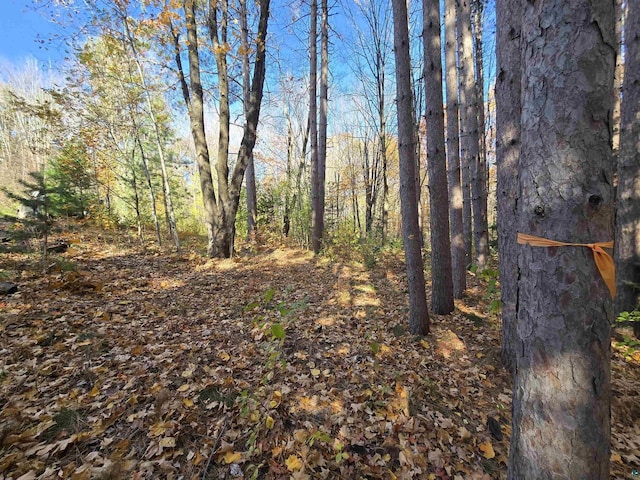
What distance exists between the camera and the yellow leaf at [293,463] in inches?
84.4

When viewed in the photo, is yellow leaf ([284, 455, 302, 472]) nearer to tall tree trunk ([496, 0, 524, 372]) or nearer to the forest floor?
the forest floor

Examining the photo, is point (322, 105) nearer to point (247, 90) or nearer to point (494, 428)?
point (247, 90)

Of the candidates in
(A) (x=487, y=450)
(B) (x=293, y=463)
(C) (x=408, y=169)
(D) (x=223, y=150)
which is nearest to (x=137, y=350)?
(B) (x=293, y=463)

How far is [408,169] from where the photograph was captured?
12.1 ft

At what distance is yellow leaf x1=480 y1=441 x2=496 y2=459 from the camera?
7.56 feet

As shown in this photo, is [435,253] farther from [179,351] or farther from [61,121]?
[61,121]

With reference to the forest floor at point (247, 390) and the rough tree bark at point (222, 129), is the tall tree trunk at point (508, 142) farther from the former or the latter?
the rough tree bark at point (222, 129)

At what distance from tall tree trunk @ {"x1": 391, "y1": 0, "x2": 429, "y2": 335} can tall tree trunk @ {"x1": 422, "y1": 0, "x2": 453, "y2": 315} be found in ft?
2.03

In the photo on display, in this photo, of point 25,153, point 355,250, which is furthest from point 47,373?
point 25,153

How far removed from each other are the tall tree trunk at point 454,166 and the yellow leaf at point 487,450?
3389mm

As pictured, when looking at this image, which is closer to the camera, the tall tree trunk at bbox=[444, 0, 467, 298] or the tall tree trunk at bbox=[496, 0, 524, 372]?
the tall tree trunk at bbox=[496, 0, 524, 372]

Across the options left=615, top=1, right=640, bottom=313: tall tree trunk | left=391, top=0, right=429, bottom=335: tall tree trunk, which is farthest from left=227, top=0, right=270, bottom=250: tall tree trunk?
left=615, top=1, right=640, bottom=313: tall tree trunk

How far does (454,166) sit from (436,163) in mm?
1749

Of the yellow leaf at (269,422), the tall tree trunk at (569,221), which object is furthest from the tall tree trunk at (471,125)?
the yellow leaf at (269,422)
